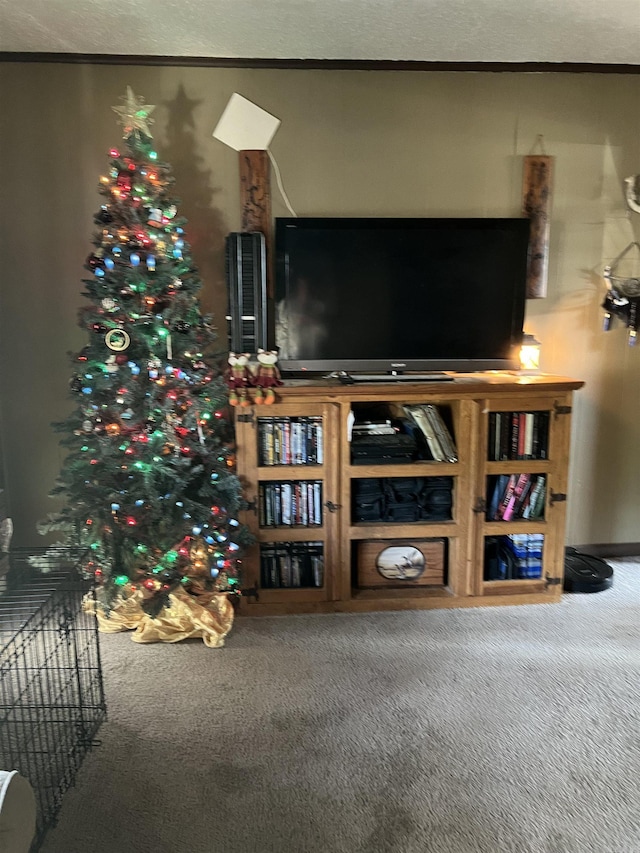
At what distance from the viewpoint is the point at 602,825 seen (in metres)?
1.64

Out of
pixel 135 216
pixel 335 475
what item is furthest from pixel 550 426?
pixel 135 216

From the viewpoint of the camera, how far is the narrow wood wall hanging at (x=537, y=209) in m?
3.04

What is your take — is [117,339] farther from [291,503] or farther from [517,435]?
[517,435]

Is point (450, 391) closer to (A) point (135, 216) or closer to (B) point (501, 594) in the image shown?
(B) point (501, 594)

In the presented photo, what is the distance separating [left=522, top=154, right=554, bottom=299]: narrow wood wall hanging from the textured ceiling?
0.45 meters

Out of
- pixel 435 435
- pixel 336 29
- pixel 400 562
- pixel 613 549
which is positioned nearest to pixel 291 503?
pixel 400 562

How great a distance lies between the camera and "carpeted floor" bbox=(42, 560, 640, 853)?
63.9 inches

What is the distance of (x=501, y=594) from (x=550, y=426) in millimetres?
780

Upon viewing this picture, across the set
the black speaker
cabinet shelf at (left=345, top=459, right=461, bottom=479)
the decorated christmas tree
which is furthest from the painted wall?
cabinet shelf at (left=345, top=459, right=461, bottom=479)

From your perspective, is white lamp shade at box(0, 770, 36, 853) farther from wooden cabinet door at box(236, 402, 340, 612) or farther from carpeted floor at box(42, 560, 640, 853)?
wooden cabinet door at box(236, 402, 340, 612)

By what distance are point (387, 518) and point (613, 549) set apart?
142 cm

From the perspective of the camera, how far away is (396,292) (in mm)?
2855

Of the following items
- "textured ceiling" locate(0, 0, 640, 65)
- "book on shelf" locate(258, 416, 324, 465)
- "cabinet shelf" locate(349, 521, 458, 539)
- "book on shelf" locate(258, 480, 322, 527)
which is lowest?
"cabinet shelf" locate(349, 521, 458, 539)

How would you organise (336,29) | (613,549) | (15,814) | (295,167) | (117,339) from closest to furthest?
(15,814)
(117,339)
(336,29)
(295,167)
(613,549)
